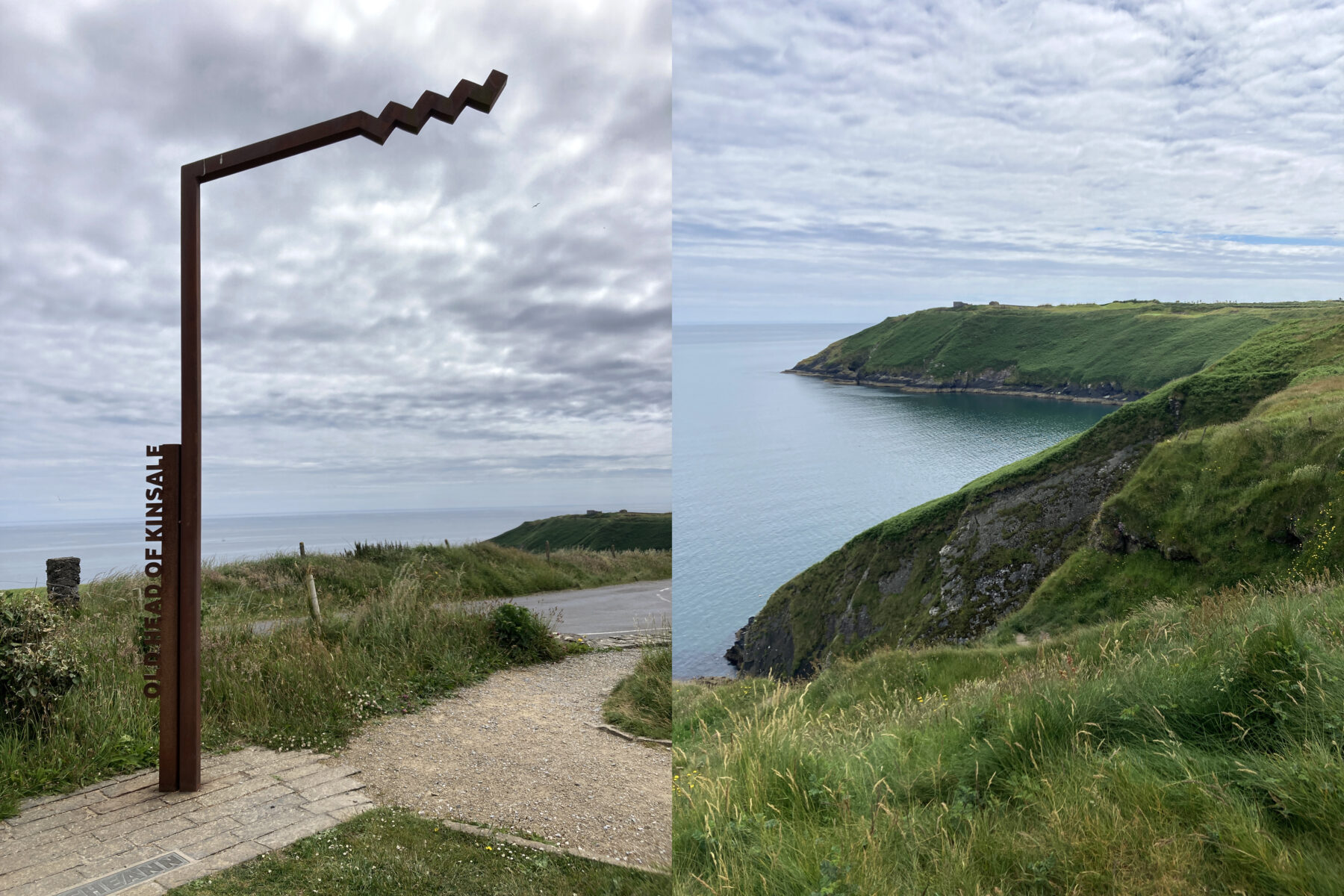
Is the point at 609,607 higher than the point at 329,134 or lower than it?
lower

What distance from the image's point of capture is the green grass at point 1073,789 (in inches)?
59.7

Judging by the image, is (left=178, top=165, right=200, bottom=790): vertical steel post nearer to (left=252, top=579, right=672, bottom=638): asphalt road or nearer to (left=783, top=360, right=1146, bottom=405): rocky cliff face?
(left=252, top=579, right=672, bottom=638): asphalt road

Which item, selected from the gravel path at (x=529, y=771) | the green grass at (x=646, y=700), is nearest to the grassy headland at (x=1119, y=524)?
the green grass at (x=646, y=700)

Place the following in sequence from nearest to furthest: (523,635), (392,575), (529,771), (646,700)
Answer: (529,771) → (646,700) → (523,635) → (392,575)

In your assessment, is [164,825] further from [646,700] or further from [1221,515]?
[1221,515]

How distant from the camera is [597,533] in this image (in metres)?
17.2

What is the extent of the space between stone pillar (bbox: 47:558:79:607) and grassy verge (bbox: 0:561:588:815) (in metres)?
0.18

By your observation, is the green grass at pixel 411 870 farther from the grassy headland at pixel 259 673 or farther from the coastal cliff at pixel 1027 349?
the coastal cliff at pixel 1027 349

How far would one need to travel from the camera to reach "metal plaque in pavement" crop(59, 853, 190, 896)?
255 centimetres

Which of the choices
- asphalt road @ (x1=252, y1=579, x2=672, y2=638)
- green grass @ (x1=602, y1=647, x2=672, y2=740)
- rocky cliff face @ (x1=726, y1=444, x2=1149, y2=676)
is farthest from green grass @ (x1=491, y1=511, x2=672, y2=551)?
green grass @ (x1=602, y1=647, x2=672, y2=740)

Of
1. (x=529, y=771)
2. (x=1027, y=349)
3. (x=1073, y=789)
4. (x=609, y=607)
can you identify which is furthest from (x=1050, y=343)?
(x=1073, y=789)

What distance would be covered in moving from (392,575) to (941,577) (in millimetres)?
8080

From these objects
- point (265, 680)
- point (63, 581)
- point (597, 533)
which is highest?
point (63, 581)

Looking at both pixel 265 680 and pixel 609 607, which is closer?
pixel 265 680
